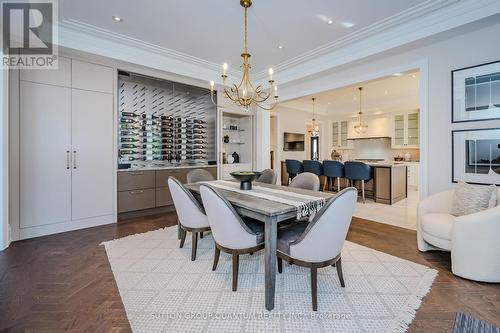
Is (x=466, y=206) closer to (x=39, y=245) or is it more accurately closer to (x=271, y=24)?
(x=271, y=24)

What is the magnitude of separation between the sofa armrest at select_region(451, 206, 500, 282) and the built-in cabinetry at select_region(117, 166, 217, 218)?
13.4 feet

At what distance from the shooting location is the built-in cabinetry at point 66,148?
10.1 feet

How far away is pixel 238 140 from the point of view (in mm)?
5926

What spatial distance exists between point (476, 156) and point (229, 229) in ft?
9.74

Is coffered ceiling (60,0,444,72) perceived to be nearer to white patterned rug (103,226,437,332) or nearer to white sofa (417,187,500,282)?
white sofa (417,187,500,282)

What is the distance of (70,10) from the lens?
9.04 feet

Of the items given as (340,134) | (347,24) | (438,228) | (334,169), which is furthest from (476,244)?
(340,134)

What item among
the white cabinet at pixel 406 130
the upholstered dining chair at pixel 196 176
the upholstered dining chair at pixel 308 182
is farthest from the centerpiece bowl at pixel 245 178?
the white cabinet at pixel 406 130

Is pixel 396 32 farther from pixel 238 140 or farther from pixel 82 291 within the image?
pixel 82 291

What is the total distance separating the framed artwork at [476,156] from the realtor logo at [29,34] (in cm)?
500

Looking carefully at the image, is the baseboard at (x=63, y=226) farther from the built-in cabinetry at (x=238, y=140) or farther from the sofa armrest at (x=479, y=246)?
the sofa armrest at (x=479, y=246)

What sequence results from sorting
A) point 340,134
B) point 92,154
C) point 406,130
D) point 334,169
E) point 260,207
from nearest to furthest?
point 260,207 → point 92,154 → point 334,169 → point 406,130 → point 340,134

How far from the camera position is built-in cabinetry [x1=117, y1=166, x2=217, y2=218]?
396 centimetres

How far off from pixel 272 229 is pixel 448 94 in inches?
116
